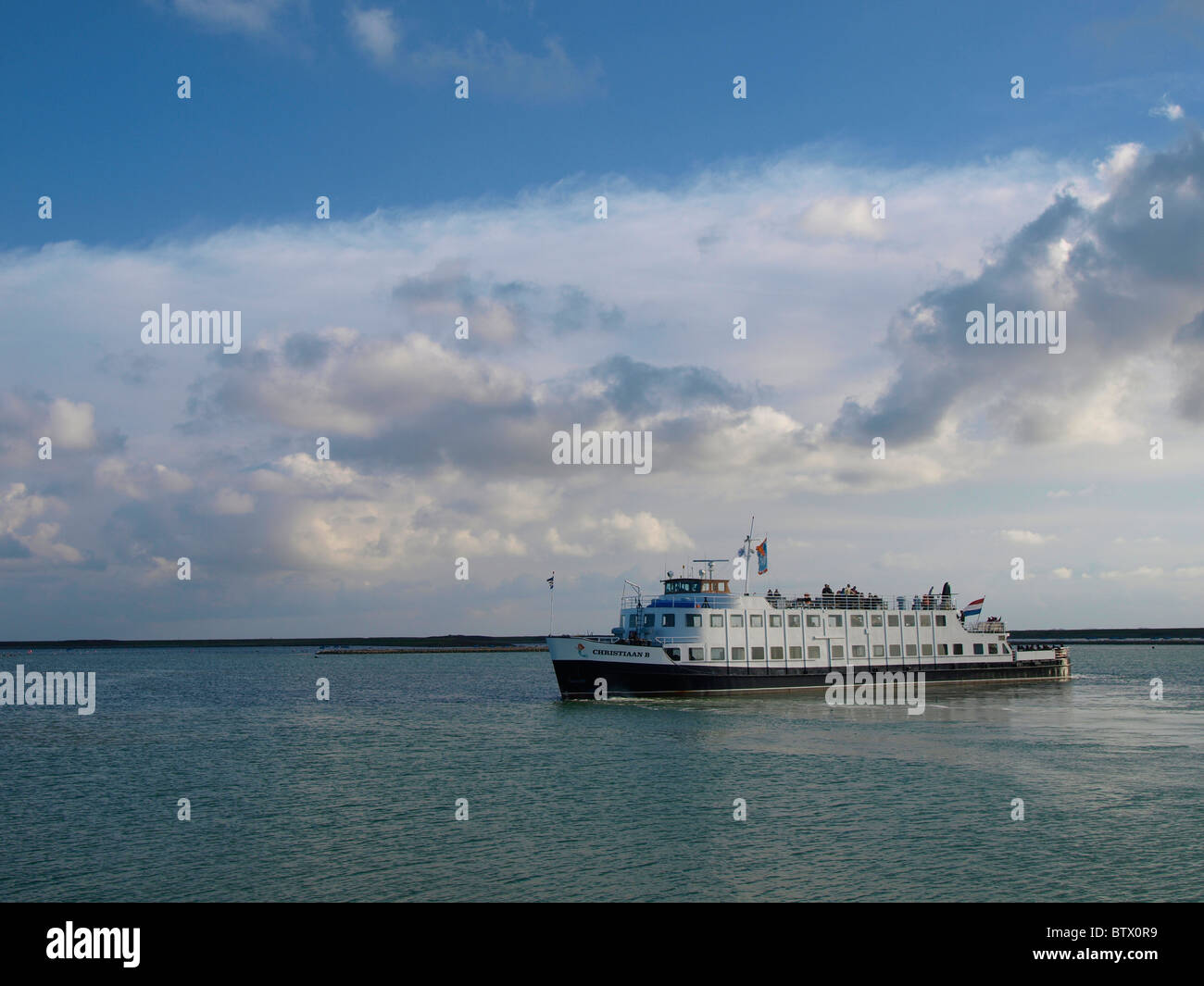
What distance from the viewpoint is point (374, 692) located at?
10194 centimetres

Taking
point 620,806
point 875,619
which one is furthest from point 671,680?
point 620,806

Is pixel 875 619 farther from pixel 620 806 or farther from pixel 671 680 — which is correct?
pixel 620 806

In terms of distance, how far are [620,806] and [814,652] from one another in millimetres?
47040

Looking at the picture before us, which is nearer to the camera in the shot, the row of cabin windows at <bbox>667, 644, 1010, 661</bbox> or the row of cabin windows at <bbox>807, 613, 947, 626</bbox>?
the row of cabin windows at <bbox>667, 644, 1010, 661</bbox>

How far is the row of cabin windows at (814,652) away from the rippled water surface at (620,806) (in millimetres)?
4945

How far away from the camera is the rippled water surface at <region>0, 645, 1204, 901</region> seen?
84.0ft

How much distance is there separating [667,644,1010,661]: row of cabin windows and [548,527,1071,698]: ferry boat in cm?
9

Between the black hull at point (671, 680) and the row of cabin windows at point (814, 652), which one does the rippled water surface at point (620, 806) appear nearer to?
the black hull at point (671, 680)

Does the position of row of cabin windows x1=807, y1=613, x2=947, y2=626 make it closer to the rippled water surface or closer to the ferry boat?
the ferry boat

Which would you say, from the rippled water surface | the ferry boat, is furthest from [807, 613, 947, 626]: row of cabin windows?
the rippled water surface

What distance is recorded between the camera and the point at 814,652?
257ft

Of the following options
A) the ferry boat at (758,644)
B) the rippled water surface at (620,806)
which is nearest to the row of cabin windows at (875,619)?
the ferry boat at (758,644)
